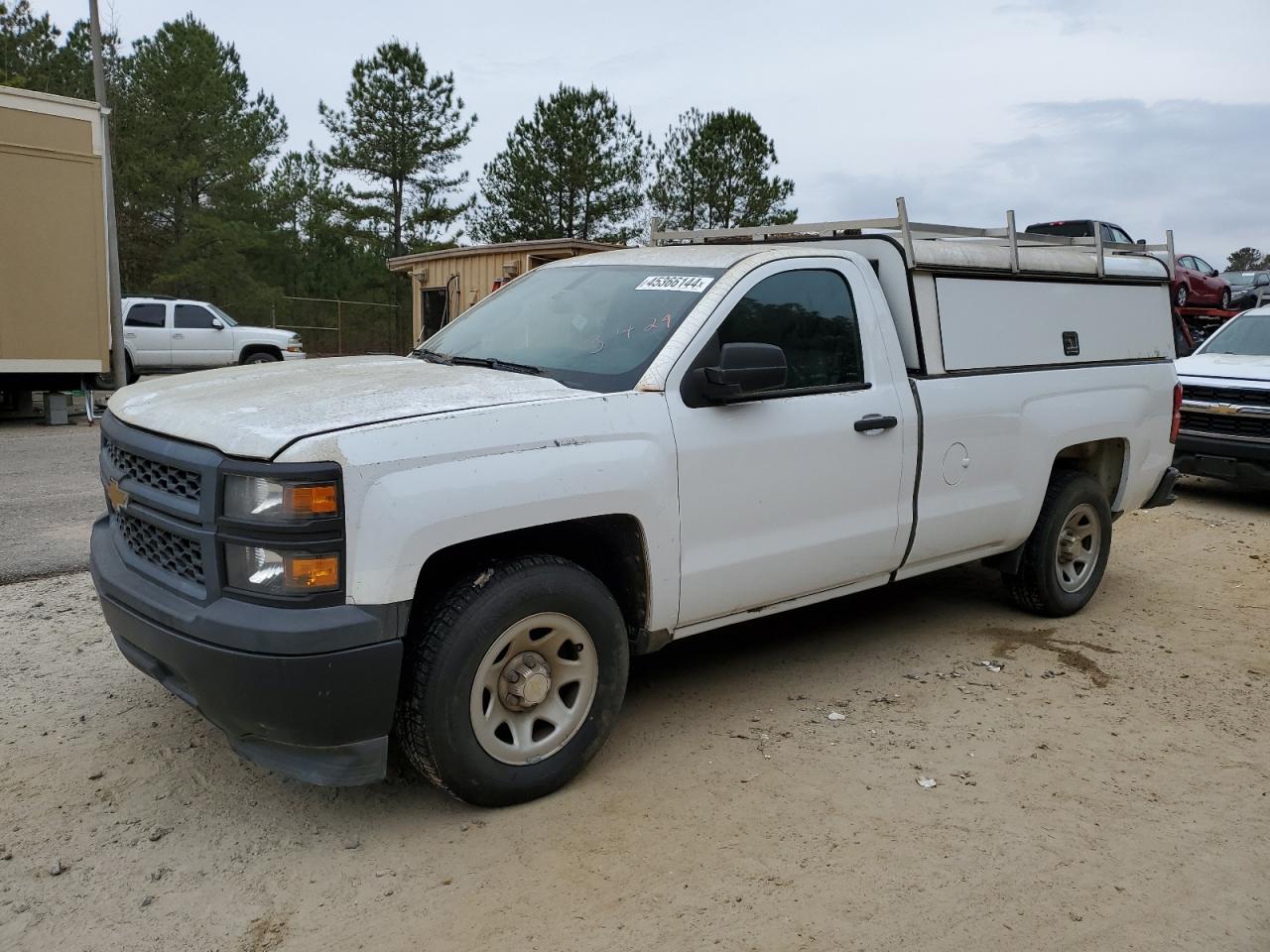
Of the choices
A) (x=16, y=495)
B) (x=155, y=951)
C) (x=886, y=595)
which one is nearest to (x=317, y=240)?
(x=16, y=495)

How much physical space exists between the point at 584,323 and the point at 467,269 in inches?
669

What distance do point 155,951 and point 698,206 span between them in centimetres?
3400

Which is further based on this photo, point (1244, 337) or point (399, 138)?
point (399, 138)

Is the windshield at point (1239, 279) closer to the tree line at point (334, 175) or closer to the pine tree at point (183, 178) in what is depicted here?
the tree line at point (334, 175)

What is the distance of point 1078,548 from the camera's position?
19.6 ft

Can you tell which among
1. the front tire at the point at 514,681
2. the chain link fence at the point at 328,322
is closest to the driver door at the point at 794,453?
the front tire at the point at 514,681

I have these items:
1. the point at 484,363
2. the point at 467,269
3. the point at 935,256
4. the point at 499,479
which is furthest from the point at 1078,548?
the point at 467,269

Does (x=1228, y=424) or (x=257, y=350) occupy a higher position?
(x=257, y=350)

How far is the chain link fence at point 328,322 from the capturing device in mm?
33719

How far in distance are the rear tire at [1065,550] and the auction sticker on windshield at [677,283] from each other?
2.47 meters

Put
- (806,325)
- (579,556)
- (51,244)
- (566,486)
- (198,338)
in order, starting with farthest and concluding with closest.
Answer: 1. (198,338)
2. (51,244)
3. (806,325)
4. (579,556)
5. (566,486)

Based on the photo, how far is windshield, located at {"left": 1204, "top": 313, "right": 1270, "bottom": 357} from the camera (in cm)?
1056

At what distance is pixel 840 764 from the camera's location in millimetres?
4016

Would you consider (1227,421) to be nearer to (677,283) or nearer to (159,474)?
(677,283)
